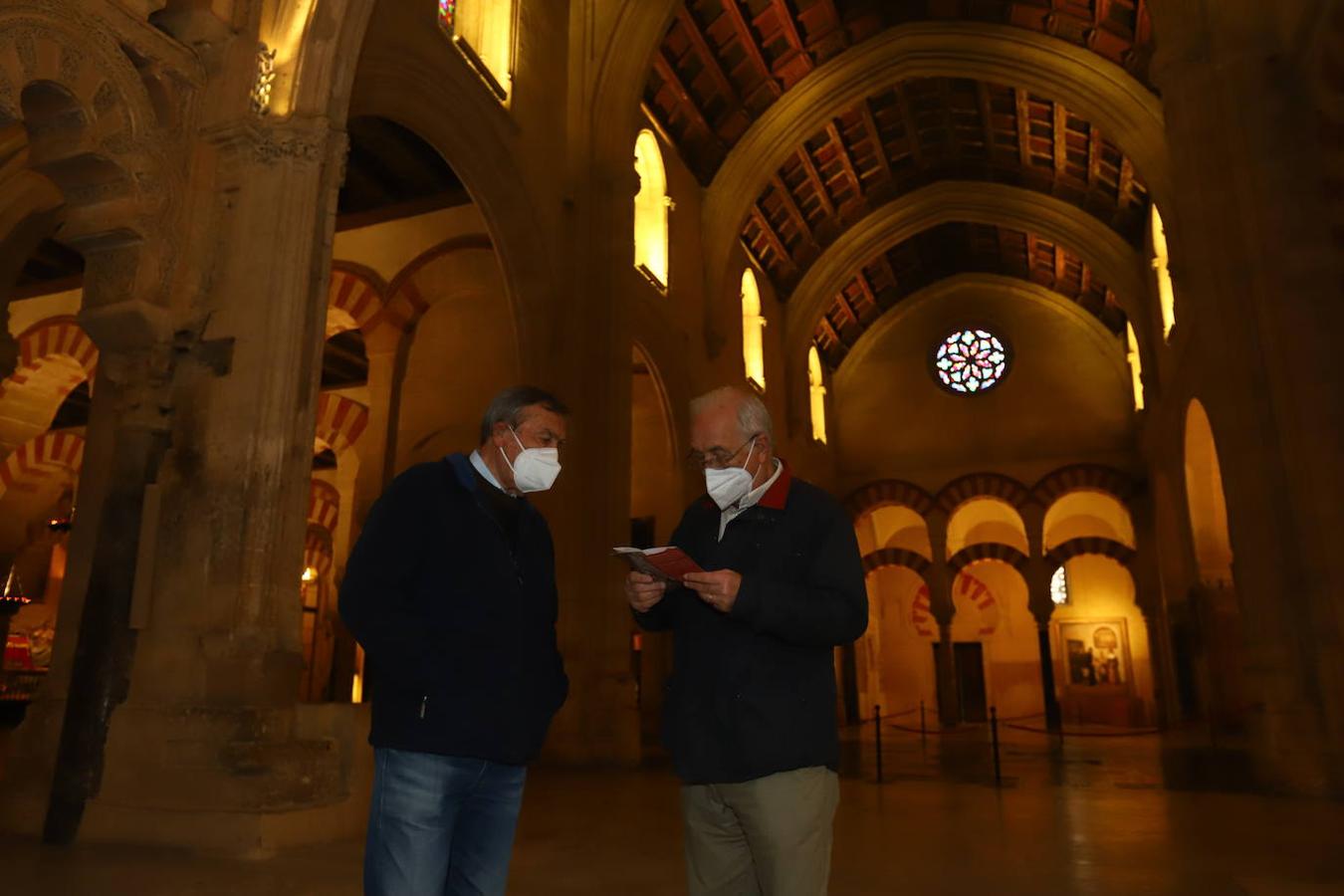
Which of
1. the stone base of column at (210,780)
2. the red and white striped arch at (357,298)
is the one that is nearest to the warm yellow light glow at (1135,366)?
the red and white striped arch at (357,298)

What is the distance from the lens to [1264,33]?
6898 millimetres

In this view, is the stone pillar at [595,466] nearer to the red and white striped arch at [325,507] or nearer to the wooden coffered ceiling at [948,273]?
the red and white striped arch at [325,507]

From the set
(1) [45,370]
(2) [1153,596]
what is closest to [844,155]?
(2) [1153,596]

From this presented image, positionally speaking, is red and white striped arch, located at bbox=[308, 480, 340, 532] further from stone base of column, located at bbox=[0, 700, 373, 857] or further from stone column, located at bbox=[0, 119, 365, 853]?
stone base of column, located at bbox=[0, 700, 373, 857]

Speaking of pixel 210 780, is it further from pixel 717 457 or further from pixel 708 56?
pixel 708 56

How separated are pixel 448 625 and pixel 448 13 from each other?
25.9 feet

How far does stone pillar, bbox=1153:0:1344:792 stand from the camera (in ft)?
20.5

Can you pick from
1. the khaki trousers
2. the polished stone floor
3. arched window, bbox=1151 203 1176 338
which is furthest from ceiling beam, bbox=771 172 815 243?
the khaki trousers

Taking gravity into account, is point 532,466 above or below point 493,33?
below

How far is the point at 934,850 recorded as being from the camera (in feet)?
13.1

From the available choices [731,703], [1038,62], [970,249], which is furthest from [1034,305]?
[731,703]

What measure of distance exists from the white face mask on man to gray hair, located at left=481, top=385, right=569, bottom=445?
1.0 inches

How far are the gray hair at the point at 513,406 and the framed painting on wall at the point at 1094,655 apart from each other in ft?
67.4

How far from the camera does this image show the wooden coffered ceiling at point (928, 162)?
47.3ft
